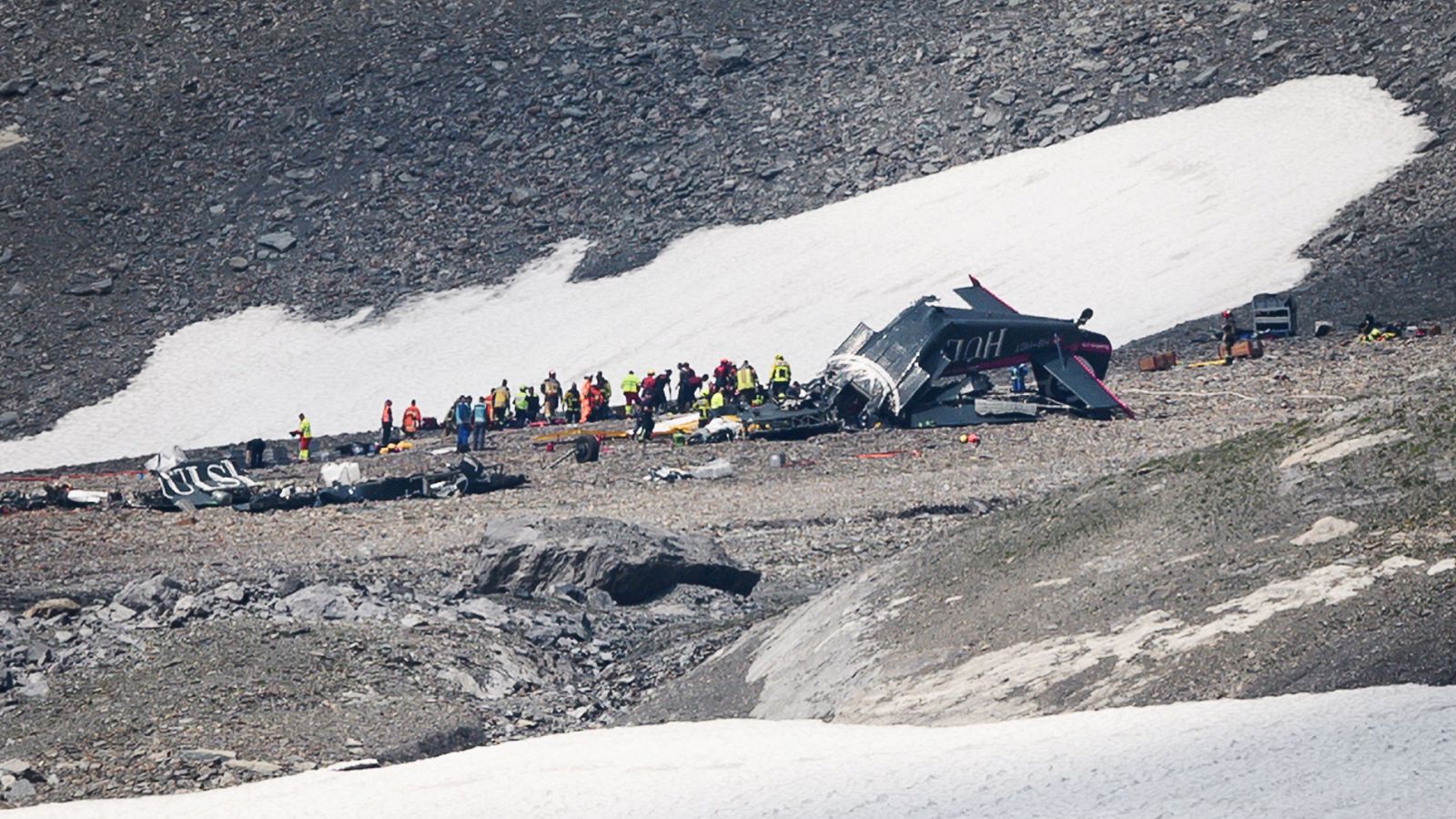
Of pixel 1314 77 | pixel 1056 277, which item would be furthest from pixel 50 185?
pixel 1314 77

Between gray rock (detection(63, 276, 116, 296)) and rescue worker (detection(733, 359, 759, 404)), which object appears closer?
rescue worker (detection(733, 359, 759, 404))

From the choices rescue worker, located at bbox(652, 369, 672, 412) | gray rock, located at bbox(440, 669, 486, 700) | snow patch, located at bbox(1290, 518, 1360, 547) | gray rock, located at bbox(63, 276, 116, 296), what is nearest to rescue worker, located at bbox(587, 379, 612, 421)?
rescue worker, located at bbox(652, 369, 672, 412)

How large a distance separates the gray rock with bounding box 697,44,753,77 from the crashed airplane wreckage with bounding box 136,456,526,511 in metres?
30.7

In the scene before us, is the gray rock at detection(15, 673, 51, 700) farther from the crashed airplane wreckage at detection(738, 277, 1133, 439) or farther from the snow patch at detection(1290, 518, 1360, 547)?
the crashed airplane wreckage at detection(738, 277, 1133, 439)

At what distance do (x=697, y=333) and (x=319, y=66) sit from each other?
22075 millimetres

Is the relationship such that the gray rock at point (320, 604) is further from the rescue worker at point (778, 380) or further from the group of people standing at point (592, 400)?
the rescue worker at point (778, 380)

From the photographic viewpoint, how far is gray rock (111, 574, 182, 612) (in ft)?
70.0

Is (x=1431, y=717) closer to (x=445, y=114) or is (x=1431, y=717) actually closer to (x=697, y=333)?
(x=697, y=333)

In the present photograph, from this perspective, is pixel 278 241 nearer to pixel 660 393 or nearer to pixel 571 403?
pixel 571 403

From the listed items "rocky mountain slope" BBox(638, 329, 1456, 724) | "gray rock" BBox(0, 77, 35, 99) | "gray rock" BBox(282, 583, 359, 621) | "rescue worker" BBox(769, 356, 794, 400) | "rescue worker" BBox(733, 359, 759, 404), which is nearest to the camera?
"rocky mountain slope" BBox(638, 329, 1456, 724)

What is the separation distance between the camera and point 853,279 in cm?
5003

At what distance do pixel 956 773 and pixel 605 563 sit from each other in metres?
10.4

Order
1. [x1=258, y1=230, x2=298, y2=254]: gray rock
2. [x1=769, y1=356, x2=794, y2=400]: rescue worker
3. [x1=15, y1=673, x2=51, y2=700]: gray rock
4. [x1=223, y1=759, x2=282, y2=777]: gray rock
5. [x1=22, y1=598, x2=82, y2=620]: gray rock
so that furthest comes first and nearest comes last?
[x1=258, y1=230, x2=298, y2=254]: gray rock → [x1=769, y1=356, x2=794, y2=400]: rescue worker → [x1=22, y1=598, x2=82, y2=620]: gray rock → [x1=15, y1=673, x2=51, y2=700]: gray rock → [x1=223, y1=759, x2=282, y2=777]: gray rock

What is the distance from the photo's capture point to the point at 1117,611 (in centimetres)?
1429
